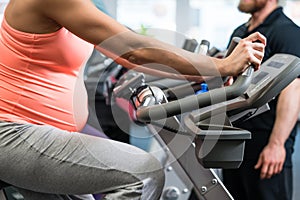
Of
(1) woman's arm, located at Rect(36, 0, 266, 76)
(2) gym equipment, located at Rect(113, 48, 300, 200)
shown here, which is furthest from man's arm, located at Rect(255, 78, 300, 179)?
(1) woman's arm, located at Rect(36, 0, 266, 76)

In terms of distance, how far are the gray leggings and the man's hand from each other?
1056 millimetres

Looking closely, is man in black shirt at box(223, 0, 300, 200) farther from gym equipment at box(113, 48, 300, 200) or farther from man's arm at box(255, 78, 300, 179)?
gym equipment at box(113, 48, 300, 200)

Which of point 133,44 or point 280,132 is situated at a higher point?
point 133,44

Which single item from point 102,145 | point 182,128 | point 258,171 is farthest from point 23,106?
point 258,171

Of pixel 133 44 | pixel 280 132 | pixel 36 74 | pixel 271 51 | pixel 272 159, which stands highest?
pixel 133 44

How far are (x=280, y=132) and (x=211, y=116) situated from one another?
884 mm

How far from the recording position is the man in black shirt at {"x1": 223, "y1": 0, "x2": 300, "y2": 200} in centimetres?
238

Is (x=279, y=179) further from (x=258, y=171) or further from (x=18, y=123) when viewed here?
(x=18, y=123)

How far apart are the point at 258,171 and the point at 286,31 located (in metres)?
0.69

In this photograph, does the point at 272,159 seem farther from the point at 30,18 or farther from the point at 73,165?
the point at 30,18

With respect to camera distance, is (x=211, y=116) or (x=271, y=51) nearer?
(x=211, y=116)

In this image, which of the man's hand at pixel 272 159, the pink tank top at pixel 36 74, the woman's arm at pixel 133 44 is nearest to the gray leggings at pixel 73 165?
the pink tank top at pixel 36 74

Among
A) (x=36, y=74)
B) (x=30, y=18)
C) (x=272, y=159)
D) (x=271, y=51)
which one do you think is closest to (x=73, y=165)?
(x=36, y=74)

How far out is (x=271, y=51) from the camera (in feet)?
8.05
